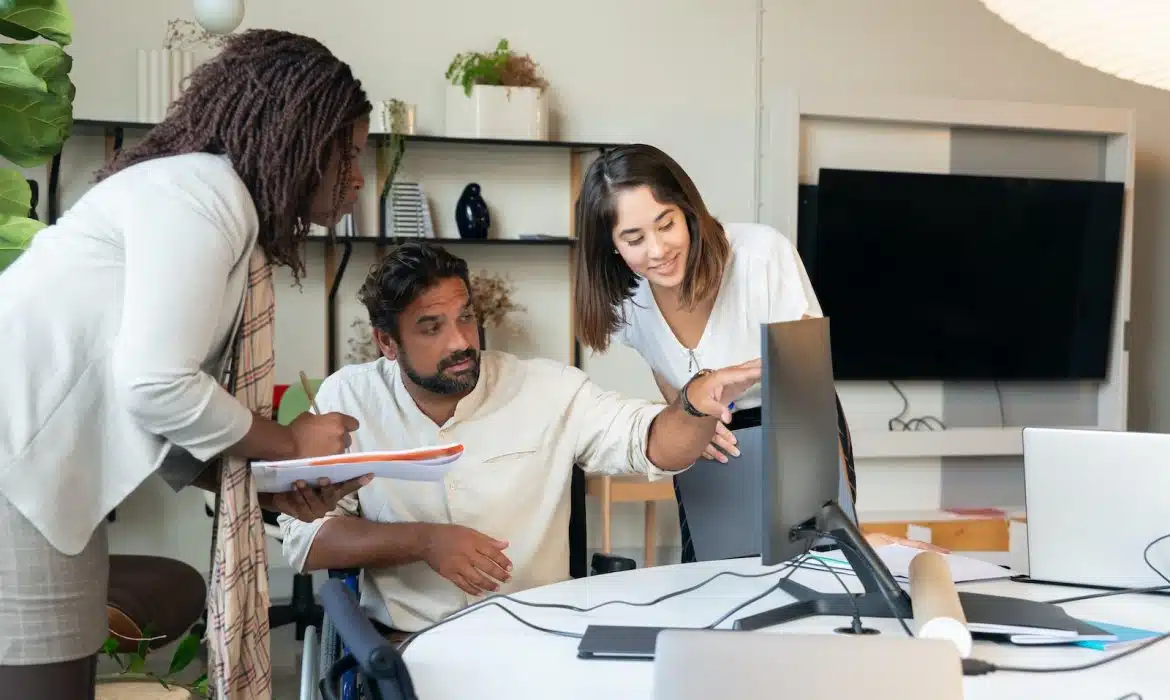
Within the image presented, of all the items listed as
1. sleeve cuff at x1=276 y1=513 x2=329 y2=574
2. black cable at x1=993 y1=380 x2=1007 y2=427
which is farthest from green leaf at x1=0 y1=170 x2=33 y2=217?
black cable at x1=993 y1=380 x2=1007 y2=427

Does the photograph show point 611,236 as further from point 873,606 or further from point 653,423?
point 873,606

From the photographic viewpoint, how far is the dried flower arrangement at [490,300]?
4137mm

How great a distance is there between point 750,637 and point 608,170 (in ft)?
4.68

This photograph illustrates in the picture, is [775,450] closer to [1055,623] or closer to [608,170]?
[1055,623]

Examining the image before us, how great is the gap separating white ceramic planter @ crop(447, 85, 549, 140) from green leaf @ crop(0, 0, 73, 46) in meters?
2.27

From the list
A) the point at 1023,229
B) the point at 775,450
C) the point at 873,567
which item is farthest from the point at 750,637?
the point at 1023,229

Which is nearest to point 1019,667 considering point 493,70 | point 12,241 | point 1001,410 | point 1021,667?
point 1021,667

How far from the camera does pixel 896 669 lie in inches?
32.8

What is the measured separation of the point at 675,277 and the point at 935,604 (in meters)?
0.98

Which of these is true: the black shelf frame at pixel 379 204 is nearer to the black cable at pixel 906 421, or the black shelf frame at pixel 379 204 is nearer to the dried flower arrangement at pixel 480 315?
the dried flower arrangement at pixel 480 315

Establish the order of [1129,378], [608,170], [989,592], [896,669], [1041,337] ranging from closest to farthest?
[896,669], [989,592], [608,170], [1041,337], [1129,378]

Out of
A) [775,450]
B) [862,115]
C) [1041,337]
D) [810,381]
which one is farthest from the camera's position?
[1041,337]

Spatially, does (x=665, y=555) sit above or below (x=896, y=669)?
below

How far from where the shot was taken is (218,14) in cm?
364
